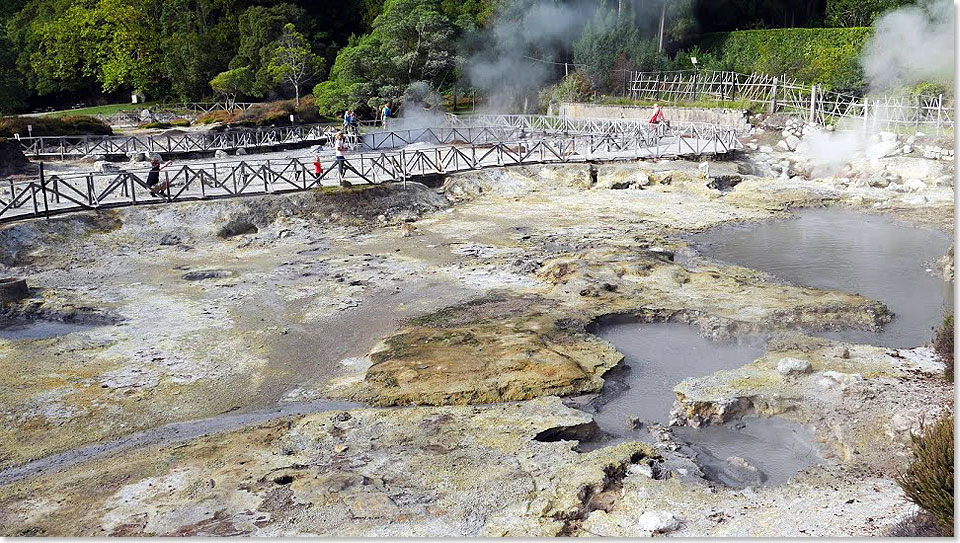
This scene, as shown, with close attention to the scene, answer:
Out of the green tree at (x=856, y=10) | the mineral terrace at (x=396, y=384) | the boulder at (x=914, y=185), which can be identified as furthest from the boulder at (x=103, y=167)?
the green tree at (x=856, y=10)

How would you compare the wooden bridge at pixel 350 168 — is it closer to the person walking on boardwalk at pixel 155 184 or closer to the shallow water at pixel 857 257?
the person walking on boardwalk at pixel 155 184

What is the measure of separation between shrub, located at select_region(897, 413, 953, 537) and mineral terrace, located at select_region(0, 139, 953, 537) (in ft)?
1.22

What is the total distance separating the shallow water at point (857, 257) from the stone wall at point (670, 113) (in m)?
11.6

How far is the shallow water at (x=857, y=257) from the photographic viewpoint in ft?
38.7

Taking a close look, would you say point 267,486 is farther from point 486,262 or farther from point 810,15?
point 810,15

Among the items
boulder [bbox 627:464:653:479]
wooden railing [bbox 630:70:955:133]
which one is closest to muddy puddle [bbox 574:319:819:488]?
boulder [bbox 627:464:653:479]

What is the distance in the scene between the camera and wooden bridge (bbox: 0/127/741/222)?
61.1 ft

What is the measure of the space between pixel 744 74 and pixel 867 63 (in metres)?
6.39

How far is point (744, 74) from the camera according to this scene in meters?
36.5

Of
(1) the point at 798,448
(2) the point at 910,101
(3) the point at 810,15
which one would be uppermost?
(3) the point at 810,15

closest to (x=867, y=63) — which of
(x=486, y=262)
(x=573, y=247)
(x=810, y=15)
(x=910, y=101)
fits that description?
(x=910, y=101)

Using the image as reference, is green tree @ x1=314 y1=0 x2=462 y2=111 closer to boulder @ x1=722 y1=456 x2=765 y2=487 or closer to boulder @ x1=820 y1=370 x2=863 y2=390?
boulder @ x1=820 y1=370 x2=863 y2=390

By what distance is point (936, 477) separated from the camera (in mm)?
5395

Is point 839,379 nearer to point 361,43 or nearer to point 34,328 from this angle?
point 34,328
